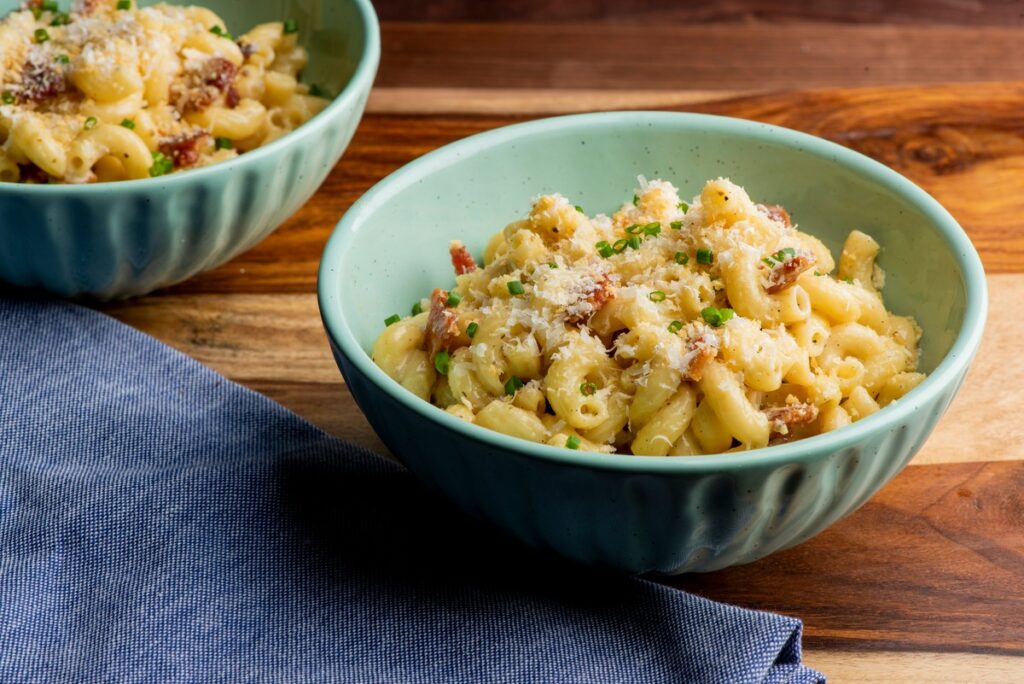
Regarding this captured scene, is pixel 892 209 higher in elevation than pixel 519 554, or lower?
higher

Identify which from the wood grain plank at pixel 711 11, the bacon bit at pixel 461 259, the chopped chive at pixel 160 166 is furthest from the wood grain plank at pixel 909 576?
the wood grain plank at pixel 711 11

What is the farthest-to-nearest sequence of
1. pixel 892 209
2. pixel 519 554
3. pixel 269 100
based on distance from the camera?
pixel 269 100 → pixel 892 209 → pixel 519 554

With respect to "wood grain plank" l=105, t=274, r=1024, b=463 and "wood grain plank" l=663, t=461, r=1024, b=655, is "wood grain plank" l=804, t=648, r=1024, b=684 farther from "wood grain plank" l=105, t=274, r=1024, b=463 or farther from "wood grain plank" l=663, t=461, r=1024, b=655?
"wood grain plank" l=105, t=274, r=1024, b=463

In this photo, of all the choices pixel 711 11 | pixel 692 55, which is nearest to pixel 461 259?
pixel 692 55

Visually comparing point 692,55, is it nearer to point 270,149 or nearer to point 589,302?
point 270,149

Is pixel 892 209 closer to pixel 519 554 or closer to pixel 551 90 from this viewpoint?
pixel 519 554

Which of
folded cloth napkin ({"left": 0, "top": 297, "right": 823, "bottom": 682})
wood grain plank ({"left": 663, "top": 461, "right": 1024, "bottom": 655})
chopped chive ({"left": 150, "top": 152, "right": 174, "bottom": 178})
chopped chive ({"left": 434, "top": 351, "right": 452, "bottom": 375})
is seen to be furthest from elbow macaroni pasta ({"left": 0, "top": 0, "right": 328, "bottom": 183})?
wood grain plank ({"left": 663, "top": 461, "right": 1024, "bottom": 655})

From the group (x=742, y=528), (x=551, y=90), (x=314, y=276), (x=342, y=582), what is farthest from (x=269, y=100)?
(x=742, y=528)
